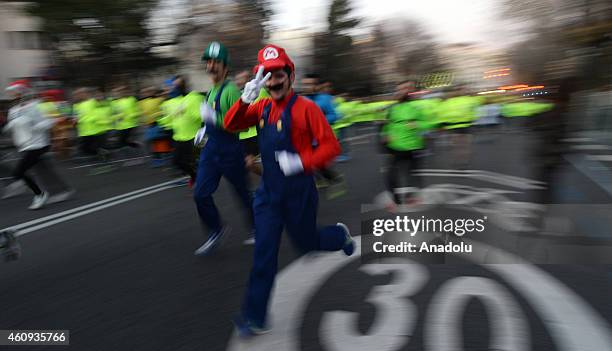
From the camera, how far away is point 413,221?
614 cm

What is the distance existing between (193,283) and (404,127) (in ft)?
10.6

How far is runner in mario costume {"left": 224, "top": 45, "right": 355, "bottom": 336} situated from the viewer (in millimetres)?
3141

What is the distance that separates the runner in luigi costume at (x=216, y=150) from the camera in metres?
4.50

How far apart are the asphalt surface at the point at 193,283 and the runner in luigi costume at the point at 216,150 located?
1.44 ft

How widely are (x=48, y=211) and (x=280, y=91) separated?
5.29m

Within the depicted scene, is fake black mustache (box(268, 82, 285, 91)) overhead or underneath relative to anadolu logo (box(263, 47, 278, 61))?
underneath

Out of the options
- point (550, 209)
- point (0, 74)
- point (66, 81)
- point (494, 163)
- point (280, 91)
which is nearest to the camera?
point (280, 91)

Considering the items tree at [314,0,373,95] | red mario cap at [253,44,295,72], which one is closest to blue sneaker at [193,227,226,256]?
red mario cap at [253,44,295,72]

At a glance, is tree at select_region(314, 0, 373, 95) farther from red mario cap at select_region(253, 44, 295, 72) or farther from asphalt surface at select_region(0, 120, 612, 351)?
red mario cap at select_region(253, 44, 295, 72)

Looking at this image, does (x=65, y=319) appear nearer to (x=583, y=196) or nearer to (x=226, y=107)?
(x=226, y=107)

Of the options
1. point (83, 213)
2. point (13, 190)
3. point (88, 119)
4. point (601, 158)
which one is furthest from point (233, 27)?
point (83, 213)

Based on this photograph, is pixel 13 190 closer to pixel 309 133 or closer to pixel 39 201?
pixel 39 201

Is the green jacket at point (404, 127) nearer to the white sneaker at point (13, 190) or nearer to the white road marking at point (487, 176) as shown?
the white road marking at point (487, 176)

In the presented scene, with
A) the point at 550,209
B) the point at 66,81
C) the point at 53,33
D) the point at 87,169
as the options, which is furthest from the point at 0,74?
the point at 550,209
